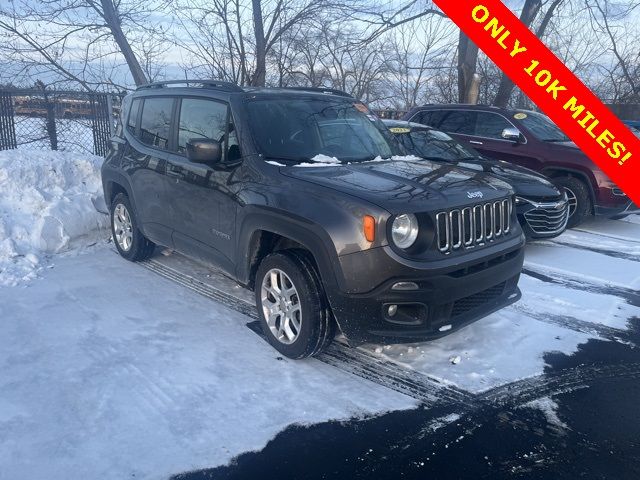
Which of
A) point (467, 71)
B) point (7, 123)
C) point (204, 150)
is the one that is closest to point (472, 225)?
point (204, 150)

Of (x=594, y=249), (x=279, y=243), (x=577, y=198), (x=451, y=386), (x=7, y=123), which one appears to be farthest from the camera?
(x=7, y=123)

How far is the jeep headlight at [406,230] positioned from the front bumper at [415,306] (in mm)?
218

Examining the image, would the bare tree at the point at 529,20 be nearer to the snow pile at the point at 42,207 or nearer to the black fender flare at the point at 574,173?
the black fender flare at the point at 574,173

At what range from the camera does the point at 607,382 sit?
12.1ft

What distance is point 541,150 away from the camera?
8305mm

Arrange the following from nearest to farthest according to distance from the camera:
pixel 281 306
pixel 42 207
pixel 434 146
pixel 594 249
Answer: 1. pixel 281 306
2. pixel 42 207
3. pixel 594 249
4. pixel 434 146

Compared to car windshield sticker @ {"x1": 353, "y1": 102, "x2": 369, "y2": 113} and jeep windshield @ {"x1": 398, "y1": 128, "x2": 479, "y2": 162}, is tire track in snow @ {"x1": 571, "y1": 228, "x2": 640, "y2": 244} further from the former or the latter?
car windshield sticker @ {"x1": 353, "y1": 102, "x2": 369, "y2": 113}

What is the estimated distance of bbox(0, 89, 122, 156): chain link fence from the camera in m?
9.46

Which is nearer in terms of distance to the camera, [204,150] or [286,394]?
[286,394]

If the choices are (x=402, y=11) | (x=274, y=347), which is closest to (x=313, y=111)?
(x=274, y=347)

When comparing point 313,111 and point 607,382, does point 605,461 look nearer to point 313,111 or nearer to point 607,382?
point 607,382

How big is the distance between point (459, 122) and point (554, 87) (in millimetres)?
5420

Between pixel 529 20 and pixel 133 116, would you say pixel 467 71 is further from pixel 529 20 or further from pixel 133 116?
pixel 133 116

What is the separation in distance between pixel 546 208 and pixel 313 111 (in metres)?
3.76
